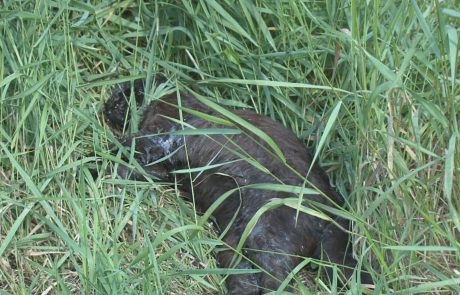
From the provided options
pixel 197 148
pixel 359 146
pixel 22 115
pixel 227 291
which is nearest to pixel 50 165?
pixel 22 115

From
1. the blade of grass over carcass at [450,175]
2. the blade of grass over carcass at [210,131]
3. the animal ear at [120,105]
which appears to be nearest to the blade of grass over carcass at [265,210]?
the blade of grass over carcass at [210,131]

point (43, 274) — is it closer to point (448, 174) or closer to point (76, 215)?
point (76, 215)

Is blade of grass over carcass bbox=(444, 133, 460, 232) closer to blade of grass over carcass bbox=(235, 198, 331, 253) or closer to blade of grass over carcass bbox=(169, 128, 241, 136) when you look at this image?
blade of grass over carcass bbox=(235, 198, 331, 253)

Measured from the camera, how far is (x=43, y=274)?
3.66 m

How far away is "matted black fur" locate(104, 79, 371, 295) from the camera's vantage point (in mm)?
3625

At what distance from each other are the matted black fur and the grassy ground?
0.27ft

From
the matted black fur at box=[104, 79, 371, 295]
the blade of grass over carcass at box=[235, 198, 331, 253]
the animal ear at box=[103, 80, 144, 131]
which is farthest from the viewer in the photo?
the animal ear at box=[103, 80, 144, 131]

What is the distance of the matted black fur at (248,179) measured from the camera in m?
3.62

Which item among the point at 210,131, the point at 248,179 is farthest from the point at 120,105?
the point at 210,131

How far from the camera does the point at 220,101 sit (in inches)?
168

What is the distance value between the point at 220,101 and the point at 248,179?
0.52 m

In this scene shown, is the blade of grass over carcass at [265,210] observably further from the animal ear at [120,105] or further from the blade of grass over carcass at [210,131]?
the animal ear at [120,105]

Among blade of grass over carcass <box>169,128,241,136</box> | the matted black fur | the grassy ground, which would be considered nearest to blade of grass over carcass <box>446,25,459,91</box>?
the grassy ground

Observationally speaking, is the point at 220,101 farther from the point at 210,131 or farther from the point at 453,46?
the point at 453,46
